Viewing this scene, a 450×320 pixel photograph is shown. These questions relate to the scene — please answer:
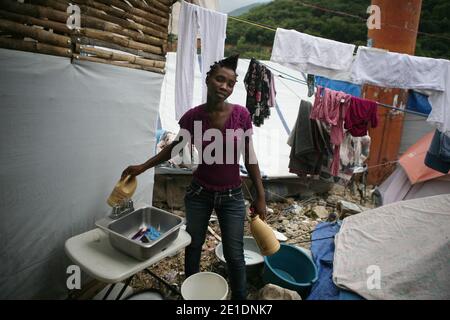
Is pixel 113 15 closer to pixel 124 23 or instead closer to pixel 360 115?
pixel 124 23

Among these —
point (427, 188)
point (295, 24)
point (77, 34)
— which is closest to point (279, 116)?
point (427, 188)

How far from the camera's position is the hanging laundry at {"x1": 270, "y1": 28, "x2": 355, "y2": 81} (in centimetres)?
329

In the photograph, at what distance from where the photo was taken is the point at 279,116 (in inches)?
229

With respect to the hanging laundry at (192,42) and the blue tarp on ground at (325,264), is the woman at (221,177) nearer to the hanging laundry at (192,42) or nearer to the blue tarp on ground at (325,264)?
the blue tarp on ground at (325,264)

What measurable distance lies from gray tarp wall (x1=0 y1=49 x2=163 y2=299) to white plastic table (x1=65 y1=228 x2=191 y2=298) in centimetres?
39

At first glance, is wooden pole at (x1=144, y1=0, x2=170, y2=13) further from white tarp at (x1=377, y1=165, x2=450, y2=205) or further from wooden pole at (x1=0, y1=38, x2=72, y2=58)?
white tarp at (x1=377, y1=165, x2=450, y2=205)

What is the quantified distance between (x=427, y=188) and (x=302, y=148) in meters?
2.48

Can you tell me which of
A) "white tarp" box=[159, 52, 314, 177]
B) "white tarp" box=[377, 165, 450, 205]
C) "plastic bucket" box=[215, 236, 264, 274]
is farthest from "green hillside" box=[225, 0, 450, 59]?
"plastic bucket" box=[215, 236, 264, 274]

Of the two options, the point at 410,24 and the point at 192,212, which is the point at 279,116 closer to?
the point at 410,24

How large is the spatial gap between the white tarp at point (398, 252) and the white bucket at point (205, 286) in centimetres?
118

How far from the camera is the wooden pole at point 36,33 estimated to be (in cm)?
147

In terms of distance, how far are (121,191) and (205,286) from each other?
950 millimetres

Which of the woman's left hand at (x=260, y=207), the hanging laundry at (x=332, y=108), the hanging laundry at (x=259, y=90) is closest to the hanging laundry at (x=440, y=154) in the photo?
the hanging laundry at (x=332, y=108)

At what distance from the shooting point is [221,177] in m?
1.89
